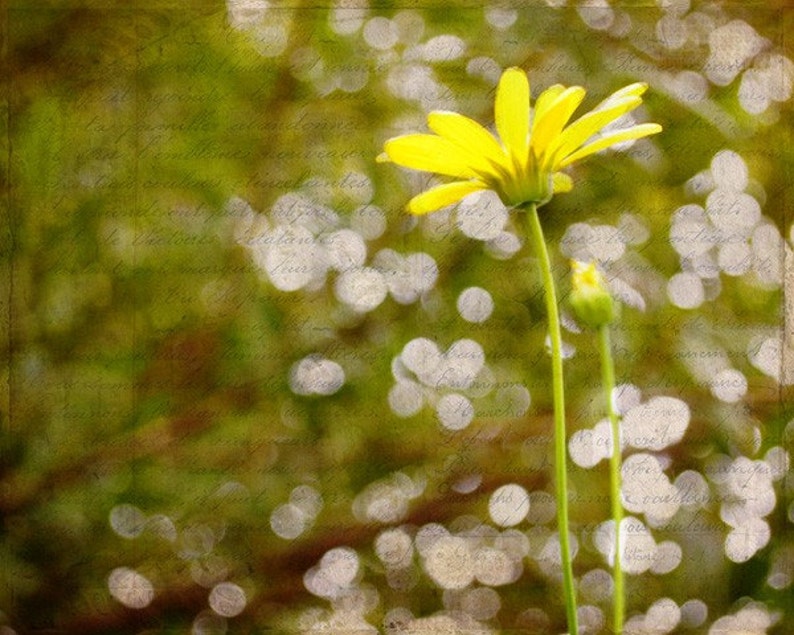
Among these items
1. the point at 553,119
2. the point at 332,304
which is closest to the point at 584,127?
the point at 553,119

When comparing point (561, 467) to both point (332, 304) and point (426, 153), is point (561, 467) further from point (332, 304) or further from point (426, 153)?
point (332, 304)

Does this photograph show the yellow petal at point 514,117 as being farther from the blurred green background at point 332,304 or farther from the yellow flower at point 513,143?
the blurred green background at point 332,304

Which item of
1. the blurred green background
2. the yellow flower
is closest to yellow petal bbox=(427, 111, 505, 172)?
the yellow flower

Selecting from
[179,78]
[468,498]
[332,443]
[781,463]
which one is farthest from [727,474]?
[179,78]

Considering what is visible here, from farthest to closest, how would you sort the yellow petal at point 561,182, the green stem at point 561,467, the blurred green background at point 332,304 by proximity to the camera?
the blurred green background at point 332,304 → the yellow petal at point 561,182 → the green stem at point 561,467

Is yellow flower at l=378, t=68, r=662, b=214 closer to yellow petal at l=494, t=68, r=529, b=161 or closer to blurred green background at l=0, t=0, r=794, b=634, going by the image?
yellow petal at l=494, t=68, r=529, b=161

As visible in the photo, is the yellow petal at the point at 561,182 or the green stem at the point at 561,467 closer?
the green stem at the point at 561,467

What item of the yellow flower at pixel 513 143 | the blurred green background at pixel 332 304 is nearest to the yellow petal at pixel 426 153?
the yellow flower at pixel 513 143

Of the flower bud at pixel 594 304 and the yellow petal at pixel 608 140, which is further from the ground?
the yellow petal at pixel 608 140
